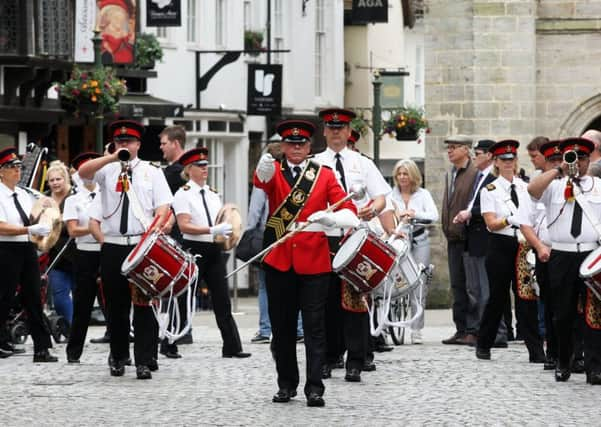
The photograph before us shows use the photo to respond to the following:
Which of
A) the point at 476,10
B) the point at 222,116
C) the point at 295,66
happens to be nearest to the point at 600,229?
the point at 476,10

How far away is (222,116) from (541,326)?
67.8ft

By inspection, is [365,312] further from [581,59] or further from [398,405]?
[581,59]

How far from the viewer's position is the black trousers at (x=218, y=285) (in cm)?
1861

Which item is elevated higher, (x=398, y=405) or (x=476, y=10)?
(x=476, y=10)

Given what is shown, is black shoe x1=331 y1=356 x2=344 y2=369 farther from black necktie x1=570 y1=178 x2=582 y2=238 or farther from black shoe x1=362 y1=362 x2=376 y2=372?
black necktie x1=570 y1=178 x2=582 y2=238

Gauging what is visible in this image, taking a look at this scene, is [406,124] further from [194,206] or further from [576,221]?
[576,221]

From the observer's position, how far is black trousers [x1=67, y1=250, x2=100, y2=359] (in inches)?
685

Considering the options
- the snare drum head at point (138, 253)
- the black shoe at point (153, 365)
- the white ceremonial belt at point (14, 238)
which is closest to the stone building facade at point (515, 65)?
the white ceremonial belt at point (14, 238)

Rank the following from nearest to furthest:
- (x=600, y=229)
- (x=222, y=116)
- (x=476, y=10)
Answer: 1. (x=600, y=229)
2. (x=476, y=10)
3. (x=222, y=116)

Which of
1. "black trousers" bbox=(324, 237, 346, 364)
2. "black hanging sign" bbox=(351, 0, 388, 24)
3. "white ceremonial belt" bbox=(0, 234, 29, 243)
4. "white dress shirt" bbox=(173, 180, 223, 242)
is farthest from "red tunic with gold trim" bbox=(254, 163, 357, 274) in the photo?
"black hanging sign" bbox=(351, 0, 388, 24)

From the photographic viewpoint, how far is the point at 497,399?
1473 cm

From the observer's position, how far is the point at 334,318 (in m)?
16.6

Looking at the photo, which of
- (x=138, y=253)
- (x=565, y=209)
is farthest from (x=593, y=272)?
(x=138, y=253)

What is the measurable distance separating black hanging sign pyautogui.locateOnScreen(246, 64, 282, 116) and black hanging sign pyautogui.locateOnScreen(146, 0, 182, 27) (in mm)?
4578
